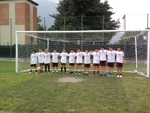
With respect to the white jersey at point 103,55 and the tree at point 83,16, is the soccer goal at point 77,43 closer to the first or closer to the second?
the white jersey at point 103,55

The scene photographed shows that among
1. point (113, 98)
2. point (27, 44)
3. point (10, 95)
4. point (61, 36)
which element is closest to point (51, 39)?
point (61, 36)

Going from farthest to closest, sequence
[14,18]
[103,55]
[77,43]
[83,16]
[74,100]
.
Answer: [14,18]
[83,16]
[77,43]
[103,55]
[74,100]

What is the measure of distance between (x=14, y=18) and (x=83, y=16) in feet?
33.7

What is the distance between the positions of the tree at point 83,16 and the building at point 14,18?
408 centimetres

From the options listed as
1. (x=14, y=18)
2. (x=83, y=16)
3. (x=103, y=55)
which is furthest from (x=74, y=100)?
(x=14, y=18)

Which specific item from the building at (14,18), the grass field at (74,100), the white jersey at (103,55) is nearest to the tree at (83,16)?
the building at (14,18)

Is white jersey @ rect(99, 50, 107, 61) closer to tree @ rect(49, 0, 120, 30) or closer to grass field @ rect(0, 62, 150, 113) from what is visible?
grass field @ rect(0, 62, 150, 113)

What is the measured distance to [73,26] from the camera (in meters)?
18.4

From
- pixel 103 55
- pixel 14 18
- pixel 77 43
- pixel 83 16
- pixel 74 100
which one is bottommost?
pixel 74 100

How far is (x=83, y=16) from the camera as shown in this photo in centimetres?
1780

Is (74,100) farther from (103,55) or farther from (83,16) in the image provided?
(83,16)

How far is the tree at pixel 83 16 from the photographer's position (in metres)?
17.8

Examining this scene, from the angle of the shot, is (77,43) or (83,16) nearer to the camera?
(77,43)

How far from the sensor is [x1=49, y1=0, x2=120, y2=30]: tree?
701 inches
